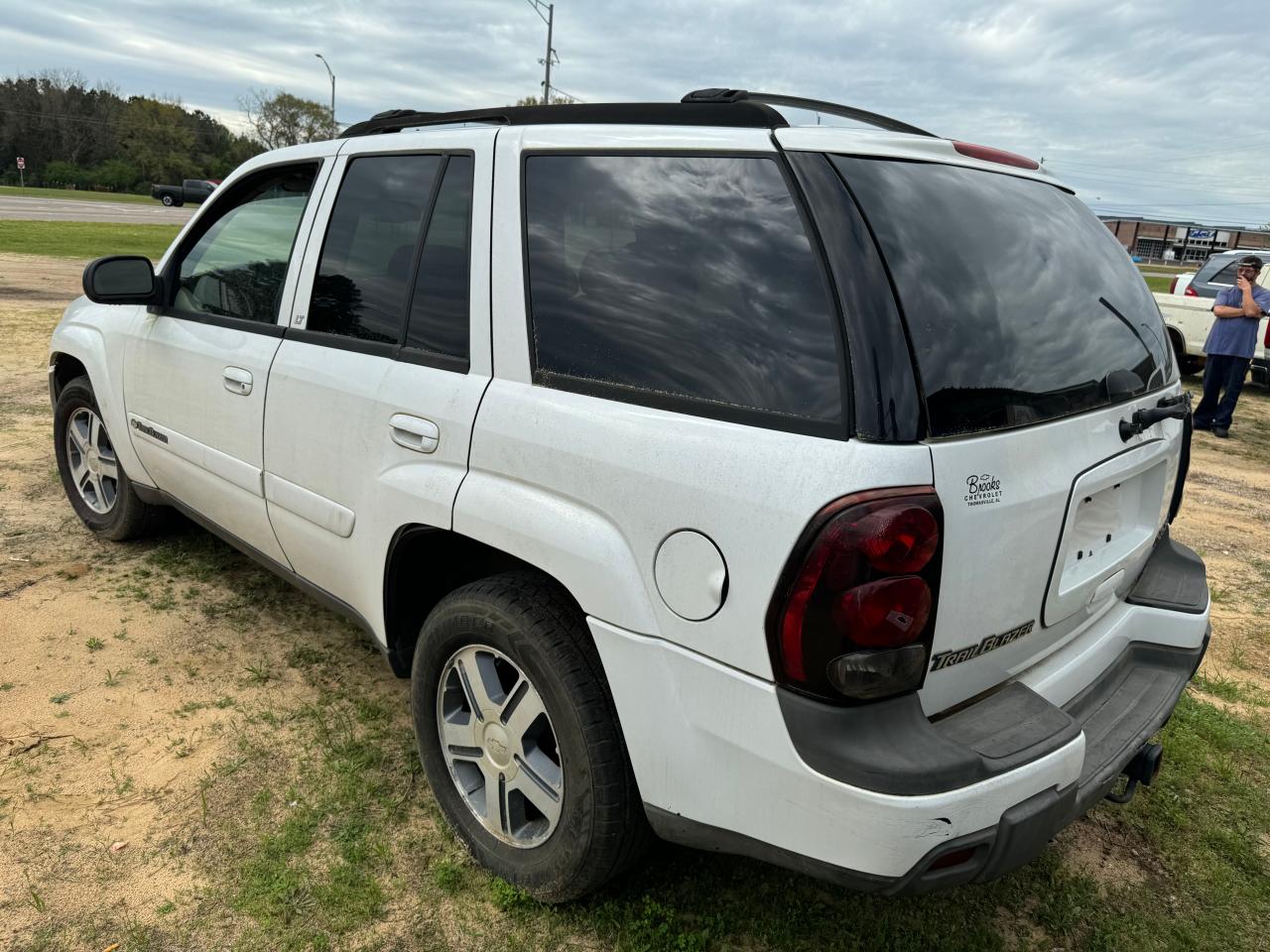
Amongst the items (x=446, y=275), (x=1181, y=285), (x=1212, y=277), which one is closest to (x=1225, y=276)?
(x=1212, y=277)

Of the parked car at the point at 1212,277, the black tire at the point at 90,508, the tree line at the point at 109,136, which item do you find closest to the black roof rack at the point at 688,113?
the black tire at the point at 90,508

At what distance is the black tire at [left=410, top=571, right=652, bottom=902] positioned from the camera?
6.43 feet

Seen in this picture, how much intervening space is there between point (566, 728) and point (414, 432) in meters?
0.89

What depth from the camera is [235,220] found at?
3.41m

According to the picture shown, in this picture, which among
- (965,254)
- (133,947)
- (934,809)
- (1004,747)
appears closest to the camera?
(934,809)

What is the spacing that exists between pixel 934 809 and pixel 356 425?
5.97ft

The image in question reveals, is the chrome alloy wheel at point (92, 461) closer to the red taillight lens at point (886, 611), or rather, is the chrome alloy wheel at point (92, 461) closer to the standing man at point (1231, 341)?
the red taillight lens at point (886, 611)

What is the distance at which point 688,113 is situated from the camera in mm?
2010

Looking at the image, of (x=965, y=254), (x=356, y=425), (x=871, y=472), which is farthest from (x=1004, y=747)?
(x=356, y=425)

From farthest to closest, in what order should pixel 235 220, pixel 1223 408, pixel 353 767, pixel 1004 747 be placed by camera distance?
pixel 1223 408 < pixel 235 220 < pixel 353 767 < pixel 1004 747

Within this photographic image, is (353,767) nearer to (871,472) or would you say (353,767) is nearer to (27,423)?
(871,472)

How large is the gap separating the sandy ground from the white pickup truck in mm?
7223

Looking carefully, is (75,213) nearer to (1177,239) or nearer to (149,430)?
(149,430)

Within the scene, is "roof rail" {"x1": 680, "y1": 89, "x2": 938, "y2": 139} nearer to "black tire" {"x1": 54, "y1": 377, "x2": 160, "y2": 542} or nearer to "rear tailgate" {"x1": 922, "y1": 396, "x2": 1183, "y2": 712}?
"rear tailgate" {"x1": 922, "y1": 396, "x2": 1183, "y2": 712}
